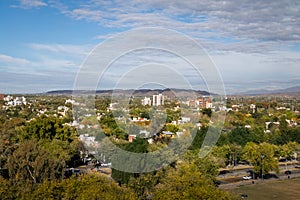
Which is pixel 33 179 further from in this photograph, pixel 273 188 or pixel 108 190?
pixel 273 188

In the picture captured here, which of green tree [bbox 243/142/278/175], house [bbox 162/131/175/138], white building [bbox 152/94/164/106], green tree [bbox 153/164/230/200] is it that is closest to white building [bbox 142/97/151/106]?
white building [bbox 152/94/164/106]

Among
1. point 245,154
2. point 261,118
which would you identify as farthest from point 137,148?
point 261,118

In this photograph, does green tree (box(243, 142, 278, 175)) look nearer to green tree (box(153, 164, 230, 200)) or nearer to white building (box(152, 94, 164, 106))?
green tree (box(153, 164, 230, 200))

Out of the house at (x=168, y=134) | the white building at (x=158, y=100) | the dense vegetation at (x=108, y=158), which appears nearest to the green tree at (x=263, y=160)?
the dense vegetation at (x=108, y=158)

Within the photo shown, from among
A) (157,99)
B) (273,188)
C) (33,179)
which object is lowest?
(273,188)

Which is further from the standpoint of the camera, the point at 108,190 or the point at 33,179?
the point at 33,179

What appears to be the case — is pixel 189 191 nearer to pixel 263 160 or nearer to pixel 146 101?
pixel 263 160

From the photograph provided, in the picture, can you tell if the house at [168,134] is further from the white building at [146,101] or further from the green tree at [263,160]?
the white building at [146,101]

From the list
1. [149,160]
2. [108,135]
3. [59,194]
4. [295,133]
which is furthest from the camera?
[295,133]
